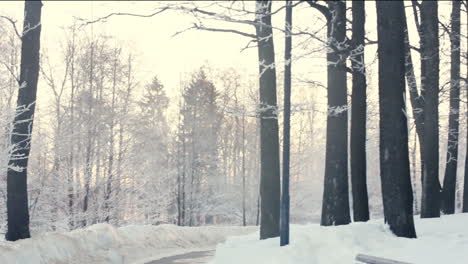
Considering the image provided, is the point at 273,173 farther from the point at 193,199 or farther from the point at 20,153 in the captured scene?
the point at 193,199

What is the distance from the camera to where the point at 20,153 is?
14.5 meters

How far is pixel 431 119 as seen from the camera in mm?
15781

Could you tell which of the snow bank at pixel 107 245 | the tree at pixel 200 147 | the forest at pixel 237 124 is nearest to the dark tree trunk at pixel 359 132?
the forest at pixel 237 124

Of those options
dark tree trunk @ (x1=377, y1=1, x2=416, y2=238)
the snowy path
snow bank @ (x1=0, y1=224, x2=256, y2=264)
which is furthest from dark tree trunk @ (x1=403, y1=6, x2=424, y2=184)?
snow bank @ (x1=0, y1=224, x2=256, y2=264)

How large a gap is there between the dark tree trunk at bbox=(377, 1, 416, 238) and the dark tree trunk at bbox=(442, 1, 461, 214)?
948 centimetres

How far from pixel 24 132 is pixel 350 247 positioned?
383 inches

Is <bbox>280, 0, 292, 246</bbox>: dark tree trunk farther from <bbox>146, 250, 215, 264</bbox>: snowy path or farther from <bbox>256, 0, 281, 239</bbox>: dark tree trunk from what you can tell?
<bbox>146, 250, 215, 264</bbox>: snowy path

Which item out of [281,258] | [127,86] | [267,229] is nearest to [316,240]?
[281,258]

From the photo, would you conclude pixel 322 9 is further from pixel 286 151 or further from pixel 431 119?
pixel 431 119

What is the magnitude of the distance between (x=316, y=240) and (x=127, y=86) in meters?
27.9

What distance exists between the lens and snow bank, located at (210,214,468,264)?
8.62 metres

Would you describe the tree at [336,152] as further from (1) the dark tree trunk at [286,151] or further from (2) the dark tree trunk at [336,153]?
(1) the dark tree trunk at [286,151]

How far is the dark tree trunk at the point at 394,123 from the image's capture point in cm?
995

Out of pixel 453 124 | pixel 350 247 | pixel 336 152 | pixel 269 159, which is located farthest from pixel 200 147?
pixel 350 247
